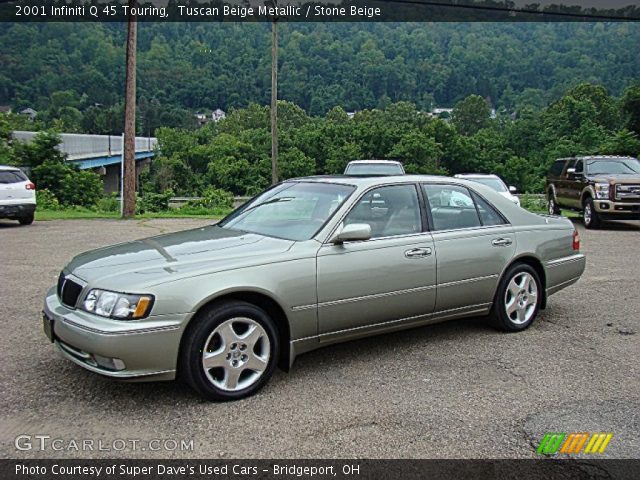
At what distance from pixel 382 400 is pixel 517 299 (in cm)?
220

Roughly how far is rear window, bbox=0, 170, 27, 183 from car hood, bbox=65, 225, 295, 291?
11.4 meters

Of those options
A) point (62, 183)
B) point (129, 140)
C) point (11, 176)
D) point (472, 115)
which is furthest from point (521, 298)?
point (472, 115)

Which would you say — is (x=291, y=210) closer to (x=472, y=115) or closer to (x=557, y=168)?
(x=557, y=168)

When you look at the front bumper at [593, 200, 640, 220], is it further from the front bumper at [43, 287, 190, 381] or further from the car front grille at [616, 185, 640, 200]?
the front bumper at [43, 287, 190, 381]

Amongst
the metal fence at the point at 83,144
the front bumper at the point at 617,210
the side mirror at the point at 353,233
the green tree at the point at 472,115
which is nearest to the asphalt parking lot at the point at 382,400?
the side mirror at the point at 353,233

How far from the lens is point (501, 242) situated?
5.49 metres

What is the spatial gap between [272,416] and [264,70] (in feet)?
245

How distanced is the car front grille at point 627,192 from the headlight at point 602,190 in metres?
0.26

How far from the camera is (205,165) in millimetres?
73500

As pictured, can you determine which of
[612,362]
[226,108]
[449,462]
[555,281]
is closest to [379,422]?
[449,462]

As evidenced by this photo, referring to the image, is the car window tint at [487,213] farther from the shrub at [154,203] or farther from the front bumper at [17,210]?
the shrub at [154,203]

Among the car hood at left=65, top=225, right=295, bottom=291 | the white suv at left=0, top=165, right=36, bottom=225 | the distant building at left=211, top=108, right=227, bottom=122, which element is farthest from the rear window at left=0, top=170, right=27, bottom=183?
the distant building at left=211, top=108, right=227, bottom=122

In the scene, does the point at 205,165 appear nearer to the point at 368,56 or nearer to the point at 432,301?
the point at 368,56

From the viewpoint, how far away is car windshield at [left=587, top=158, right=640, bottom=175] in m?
16.2
